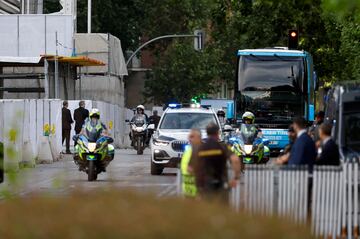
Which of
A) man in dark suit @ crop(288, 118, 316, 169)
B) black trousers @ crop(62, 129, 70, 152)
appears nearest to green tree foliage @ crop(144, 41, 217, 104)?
black trousers @ crop(62, 129, 70, 152)

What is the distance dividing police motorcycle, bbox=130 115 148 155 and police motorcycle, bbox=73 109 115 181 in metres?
14.5

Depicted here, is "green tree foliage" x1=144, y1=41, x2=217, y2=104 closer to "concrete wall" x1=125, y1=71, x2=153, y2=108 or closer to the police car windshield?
"concrete wall" x1=125, y1=71, x2=153, y2=108

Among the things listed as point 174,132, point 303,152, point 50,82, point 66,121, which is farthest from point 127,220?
point 50,82

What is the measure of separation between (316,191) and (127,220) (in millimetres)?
5923

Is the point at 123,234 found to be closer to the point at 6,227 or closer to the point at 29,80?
the point at 6,227

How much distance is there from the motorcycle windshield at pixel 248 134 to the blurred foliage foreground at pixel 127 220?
1847cm

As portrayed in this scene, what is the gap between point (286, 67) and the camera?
4044 cm

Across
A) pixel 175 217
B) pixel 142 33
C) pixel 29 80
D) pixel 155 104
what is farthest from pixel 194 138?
pixel 155 104

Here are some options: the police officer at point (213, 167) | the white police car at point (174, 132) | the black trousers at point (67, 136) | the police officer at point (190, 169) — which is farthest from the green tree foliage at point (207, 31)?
the police officer at point (213, 167)

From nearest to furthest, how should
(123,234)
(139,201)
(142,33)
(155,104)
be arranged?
(123,234)
(139,201)
(142,33)
(155,104)

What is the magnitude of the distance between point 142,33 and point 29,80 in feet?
103

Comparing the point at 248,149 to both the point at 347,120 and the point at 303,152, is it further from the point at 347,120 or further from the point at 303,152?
the point at 303,152

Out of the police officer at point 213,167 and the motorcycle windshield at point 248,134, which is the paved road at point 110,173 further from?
the police officer at point 213,167

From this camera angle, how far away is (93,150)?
27375mm
